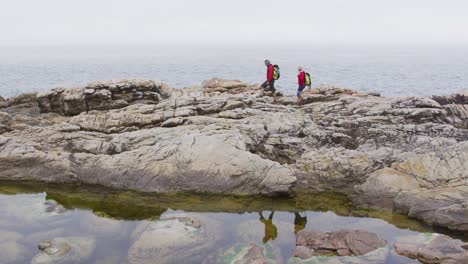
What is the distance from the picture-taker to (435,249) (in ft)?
56.4

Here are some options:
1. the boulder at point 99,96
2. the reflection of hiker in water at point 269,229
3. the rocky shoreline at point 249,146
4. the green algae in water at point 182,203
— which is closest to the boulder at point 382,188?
the rocky shoreline at point 249,146

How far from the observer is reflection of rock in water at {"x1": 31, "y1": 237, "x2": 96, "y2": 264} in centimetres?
1703

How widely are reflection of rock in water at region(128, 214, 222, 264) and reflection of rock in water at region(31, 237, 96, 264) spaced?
1.89 meters

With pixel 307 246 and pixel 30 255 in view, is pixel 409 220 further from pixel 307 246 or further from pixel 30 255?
pixel 30 255

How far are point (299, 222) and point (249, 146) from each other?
6.79m

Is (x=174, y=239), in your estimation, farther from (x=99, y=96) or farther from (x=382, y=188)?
(x=99, y=96)

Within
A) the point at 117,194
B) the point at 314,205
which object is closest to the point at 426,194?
the point at 314,205

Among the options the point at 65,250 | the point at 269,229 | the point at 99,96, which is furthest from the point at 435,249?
the point at 99,96

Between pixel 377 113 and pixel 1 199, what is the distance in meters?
24.6

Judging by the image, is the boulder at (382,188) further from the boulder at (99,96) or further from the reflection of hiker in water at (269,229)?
the boulder at (99,96)

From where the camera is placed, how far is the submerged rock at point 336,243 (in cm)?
1738

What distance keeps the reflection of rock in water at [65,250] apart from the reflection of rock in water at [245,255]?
204 inches

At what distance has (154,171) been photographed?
973 inches

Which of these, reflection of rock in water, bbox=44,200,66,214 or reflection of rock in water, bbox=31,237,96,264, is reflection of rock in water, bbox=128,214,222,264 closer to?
reflection of rock in water, bbox=31,237,96,264
